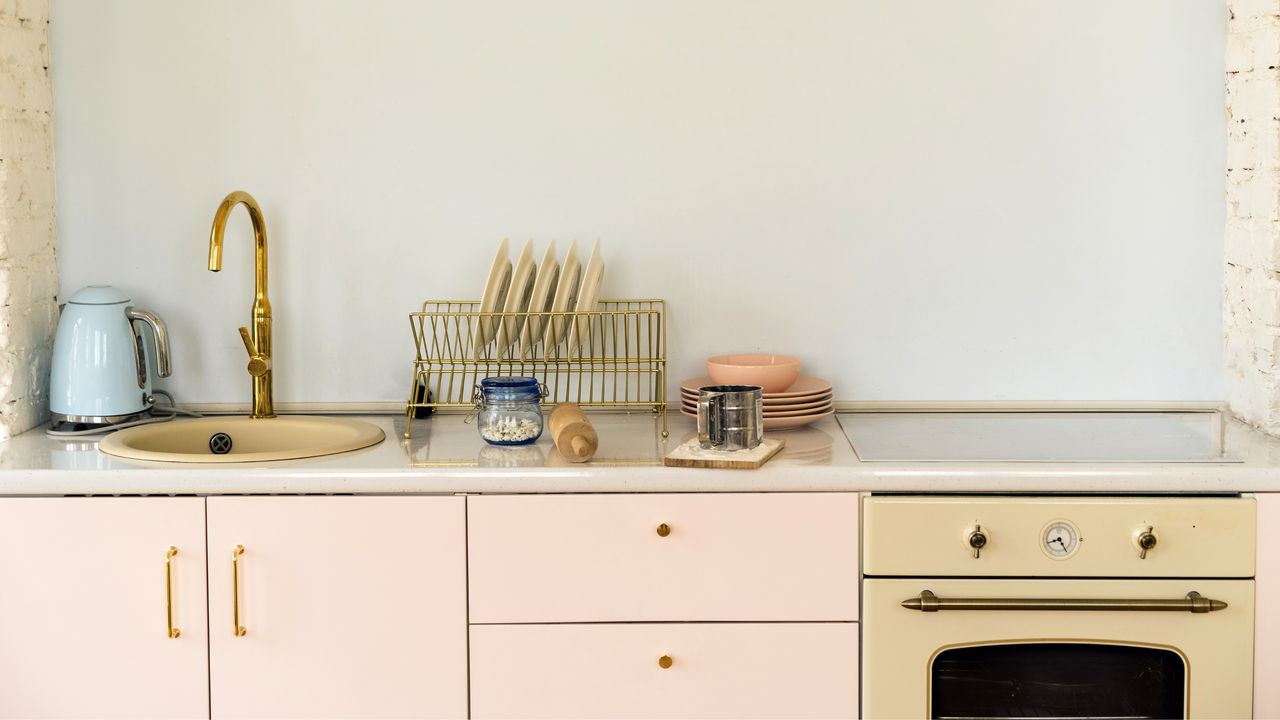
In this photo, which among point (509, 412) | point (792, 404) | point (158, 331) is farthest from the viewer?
point (158, 331)

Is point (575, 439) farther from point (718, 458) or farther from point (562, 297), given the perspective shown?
point (562, 297)

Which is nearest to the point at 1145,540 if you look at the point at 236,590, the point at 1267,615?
the point at 1267,615

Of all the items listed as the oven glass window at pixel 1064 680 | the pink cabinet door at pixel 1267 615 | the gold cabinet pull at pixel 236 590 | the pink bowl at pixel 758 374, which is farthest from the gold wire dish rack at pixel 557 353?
the pink cabinet door at pixel 1267 615

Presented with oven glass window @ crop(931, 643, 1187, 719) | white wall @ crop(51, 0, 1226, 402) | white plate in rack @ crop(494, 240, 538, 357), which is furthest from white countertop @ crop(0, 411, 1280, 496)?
white wall @ crop(51, 0, 1226, 402)

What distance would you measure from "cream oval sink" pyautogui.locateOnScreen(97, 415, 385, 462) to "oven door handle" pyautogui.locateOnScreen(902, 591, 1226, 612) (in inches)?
39.3

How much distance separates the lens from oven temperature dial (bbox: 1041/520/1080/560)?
1891 millimetres

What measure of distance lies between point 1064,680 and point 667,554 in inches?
26.5

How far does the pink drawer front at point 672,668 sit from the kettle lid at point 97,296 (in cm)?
101

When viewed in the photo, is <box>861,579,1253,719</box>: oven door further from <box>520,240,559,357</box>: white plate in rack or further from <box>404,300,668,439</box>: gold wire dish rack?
<box>520,240,559,357</box>: white plate in rack

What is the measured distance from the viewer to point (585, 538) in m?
1.93

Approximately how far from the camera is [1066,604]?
189 centimetres

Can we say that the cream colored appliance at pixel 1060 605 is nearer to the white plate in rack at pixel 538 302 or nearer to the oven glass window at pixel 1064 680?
the oven glass window at pixel 1064 680

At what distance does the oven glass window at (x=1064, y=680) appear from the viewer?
193 cm

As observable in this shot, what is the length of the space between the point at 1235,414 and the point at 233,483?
1894 millimetres
